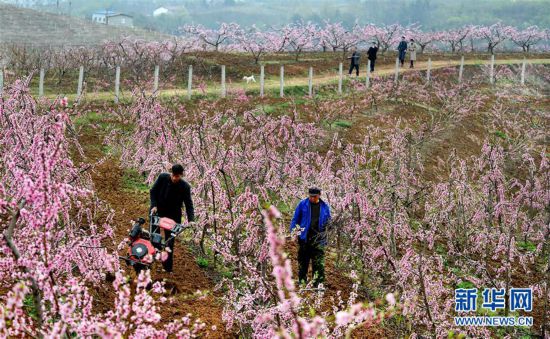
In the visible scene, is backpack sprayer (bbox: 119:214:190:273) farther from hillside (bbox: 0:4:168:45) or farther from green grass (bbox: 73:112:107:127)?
hillside (bbox: 0:4:168:45)

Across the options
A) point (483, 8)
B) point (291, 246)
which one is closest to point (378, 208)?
point (291, 246)

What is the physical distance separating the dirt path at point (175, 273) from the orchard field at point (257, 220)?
0.03 meters

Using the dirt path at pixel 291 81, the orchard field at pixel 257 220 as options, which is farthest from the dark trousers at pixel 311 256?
the dirt path at pixel 291 81

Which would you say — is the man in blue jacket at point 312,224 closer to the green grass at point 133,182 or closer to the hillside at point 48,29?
the green grass at point 133,182

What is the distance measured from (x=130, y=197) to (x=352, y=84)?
722 inches

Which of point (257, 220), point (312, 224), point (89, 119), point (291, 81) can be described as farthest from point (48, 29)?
point (312, 224)

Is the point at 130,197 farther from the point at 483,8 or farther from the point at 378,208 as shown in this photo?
the point at 483,8

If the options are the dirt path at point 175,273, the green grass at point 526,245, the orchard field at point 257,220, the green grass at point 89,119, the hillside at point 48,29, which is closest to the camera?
the orchard field at point 257,220

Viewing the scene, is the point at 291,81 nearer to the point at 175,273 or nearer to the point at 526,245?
the point at 526,245

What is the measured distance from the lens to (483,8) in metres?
142

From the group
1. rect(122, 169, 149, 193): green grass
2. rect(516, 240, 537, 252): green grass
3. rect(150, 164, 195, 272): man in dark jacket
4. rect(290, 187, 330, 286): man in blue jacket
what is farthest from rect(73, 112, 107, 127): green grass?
rect(516, 240, 537, 252): green grass

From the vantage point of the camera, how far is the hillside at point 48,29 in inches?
1668

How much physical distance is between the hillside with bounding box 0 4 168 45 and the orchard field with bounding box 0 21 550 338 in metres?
20.4

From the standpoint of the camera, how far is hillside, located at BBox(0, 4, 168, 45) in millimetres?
42359
